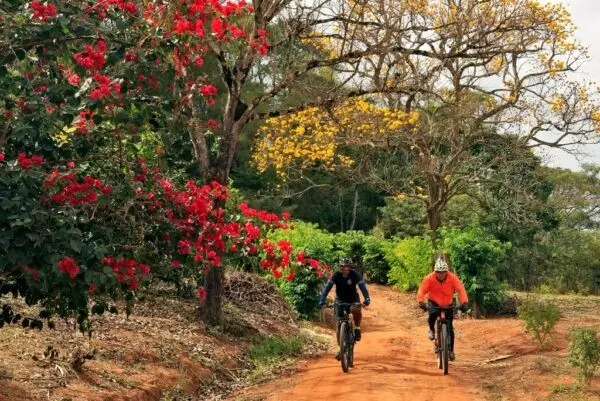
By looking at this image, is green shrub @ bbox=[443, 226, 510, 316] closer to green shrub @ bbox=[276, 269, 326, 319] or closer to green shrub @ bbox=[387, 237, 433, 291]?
green shrub @ bbox=[387, 237, 433, 291]

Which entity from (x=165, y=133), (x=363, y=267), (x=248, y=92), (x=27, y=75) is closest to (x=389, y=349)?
(x=165, y=133)

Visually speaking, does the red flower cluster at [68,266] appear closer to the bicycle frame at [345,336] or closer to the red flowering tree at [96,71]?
the red flowering tree at [96,71]

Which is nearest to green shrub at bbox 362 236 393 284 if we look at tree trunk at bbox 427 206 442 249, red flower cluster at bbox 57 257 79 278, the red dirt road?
tree trunk at bbox 427 206 442 249

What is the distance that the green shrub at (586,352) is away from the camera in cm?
999

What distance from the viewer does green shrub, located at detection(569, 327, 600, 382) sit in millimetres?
9992

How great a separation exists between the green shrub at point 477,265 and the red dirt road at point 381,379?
526 centimetres

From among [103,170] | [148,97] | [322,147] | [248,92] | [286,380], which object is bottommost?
[286,380]

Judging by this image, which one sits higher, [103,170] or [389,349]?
[103,170]

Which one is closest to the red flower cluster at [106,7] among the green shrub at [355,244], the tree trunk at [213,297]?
the tree trunk at [213,297]

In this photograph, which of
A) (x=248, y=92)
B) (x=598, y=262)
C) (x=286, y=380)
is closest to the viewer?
(x=286, y=380)

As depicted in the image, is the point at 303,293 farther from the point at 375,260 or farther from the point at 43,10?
the point at 43,10

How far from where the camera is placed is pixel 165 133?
6.68 m

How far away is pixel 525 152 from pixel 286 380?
15127 mm

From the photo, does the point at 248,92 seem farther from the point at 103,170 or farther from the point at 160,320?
the point at 103,170
